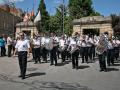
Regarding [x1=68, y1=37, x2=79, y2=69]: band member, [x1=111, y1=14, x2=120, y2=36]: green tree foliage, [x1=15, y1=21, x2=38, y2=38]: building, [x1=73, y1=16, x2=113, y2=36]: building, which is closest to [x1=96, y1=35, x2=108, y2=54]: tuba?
[x1=68, y1=37, x2=79, y2=69]: band member

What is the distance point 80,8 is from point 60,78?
45050 millimetres

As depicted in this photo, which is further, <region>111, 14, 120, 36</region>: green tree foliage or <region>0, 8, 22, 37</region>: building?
<region>0, 8, 22, 37</region>: building

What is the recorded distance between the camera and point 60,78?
49.1 ft

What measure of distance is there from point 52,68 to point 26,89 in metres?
6.07

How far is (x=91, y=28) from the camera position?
4603cm

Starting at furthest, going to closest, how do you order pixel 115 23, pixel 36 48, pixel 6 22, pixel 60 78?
pixel 6 22 < pixel 115 23 < pixel 36 48 < pixel 60 78

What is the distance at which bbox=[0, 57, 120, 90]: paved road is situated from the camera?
12805 millimetres

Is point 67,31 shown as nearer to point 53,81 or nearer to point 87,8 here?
point 87,8

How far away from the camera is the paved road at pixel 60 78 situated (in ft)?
42.0

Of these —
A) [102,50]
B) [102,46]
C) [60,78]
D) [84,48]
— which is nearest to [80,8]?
[84,48]

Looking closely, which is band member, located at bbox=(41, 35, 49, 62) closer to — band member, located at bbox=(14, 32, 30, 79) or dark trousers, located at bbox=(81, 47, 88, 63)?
dark trousers, located at bbox=(81, 47, 88, 63)

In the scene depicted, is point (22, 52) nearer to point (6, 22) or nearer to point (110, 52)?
point (110, 52)

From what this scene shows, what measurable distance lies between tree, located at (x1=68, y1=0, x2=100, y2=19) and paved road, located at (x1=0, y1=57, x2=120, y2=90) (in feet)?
129

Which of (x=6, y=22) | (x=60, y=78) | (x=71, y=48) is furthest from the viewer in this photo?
(x=6, y=22)
